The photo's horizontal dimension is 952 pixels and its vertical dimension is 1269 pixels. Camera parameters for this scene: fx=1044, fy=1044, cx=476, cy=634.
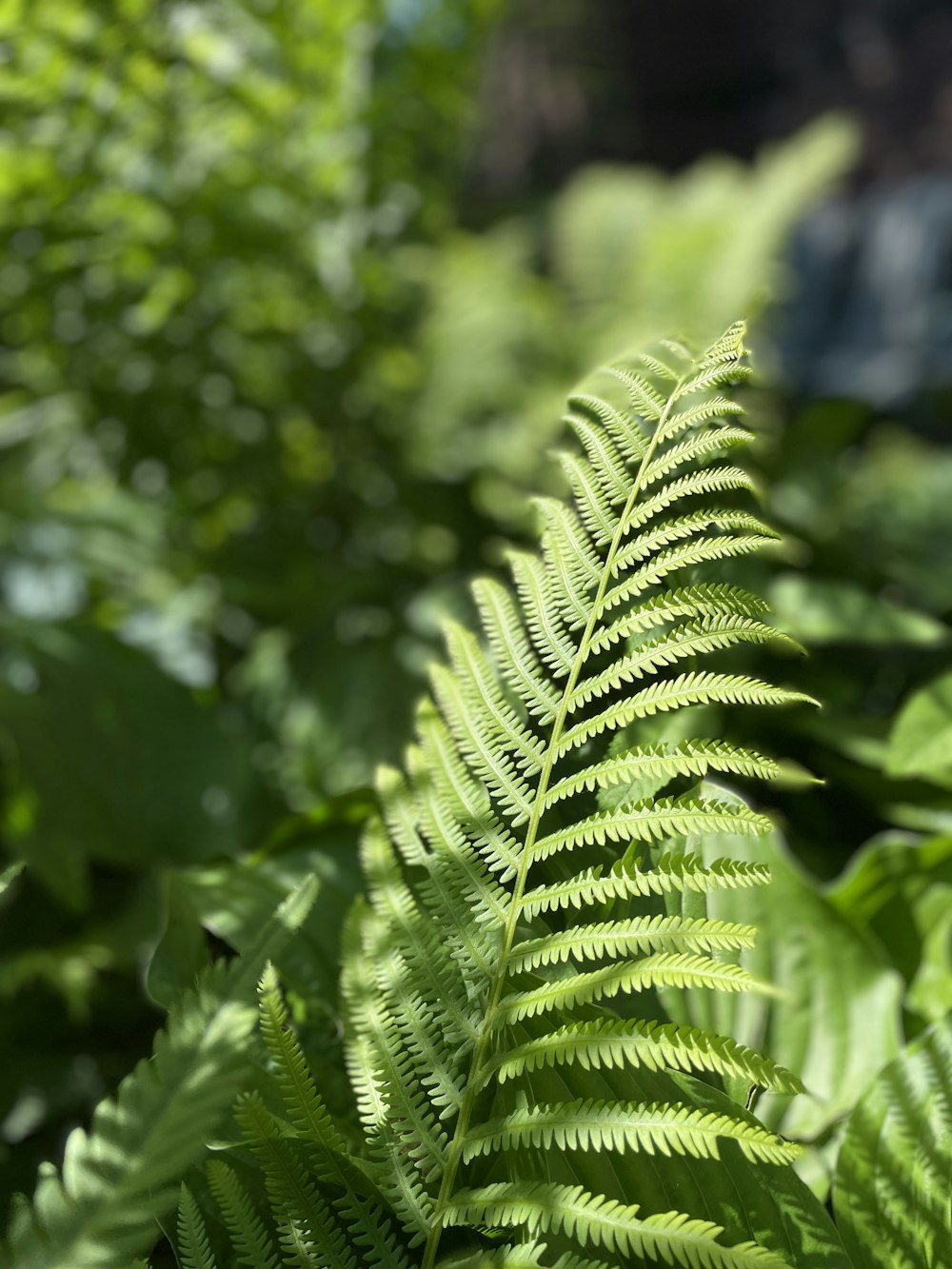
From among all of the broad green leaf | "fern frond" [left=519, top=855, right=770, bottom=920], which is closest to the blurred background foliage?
the broad green leaf

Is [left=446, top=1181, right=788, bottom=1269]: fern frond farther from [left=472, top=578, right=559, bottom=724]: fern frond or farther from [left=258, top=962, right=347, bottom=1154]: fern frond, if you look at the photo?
[left=472, top=578, right=559, bottom=724]: fern frond

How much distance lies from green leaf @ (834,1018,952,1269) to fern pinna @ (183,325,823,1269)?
79mm

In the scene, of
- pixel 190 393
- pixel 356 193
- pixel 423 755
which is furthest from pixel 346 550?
pixel 423 755

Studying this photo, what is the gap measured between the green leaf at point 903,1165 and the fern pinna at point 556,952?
79 millimetres

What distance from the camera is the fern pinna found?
1.33 feet

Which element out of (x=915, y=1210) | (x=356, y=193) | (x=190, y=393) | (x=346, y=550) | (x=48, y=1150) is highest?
(x=356, y=193)

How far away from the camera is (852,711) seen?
125 centimetres

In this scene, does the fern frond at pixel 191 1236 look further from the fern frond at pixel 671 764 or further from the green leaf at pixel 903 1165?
the green leaf at pixel 903 1165

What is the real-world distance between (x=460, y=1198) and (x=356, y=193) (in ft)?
4.66

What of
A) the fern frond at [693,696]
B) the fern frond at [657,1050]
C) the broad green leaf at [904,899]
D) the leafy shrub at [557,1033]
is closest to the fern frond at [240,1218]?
the leafy shrub at [557,1033]

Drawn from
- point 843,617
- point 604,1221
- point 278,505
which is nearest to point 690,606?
point 604,1221

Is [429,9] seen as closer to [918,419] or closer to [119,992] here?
[119,992]

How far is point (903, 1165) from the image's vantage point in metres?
0.55

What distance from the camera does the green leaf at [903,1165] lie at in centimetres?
52
